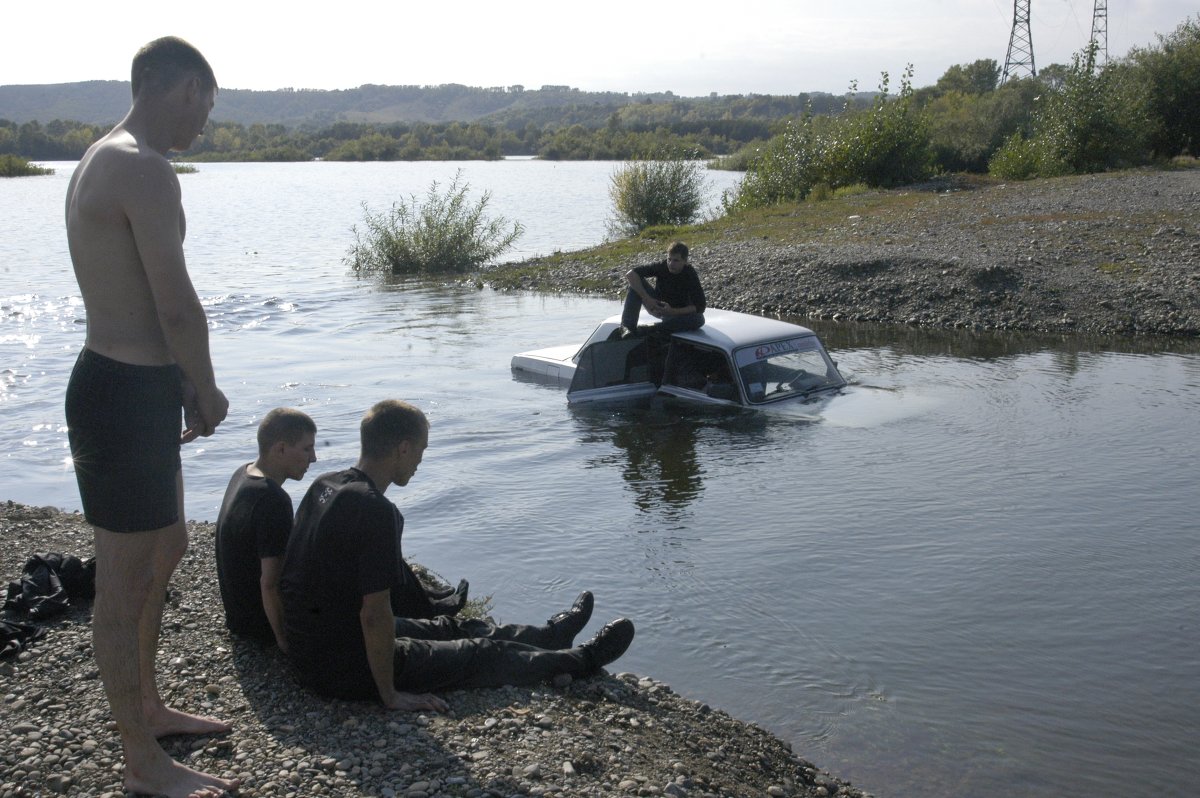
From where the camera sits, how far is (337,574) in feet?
16.1

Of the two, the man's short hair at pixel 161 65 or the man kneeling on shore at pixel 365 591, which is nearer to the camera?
the man's short hair at pixel 161 65

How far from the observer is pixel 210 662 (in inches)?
221

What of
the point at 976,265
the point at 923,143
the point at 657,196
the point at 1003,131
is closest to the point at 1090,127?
the point at 923,143

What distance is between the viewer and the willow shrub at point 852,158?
40531 millimetres

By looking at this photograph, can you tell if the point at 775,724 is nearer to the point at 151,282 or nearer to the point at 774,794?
the point at 774,794

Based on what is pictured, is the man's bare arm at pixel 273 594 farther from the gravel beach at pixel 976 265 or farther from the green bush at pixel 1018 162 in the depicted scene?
the green bush at pixel 1018 162

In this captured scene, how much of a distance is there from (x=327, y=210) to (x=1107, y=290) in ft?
154

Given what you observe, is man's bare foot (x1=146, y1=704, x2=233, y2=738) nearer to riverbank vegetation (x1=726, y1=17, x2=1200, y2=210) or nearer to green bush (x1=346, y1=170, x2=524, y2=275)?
green bush (x1=346, y1=170, x2=524, y2=275)

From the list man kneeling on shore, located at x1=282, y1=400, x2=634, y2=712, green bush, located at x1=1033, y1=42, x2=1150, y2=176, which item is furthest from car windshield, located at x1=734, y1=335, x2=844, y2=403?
green bush, located at x1=1033, y1=42, x2=1150, y2=176

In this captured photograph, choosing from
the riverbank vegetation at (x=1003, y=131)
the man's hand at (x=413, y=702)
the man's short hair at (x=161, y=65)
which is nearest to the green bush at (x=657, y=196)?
the riverbank vegetation at (x=1003, y=131)

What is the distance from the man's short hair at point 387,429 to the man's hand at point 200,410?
0.85 metres

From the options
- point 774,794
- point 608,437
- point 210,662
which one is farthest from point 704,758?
point 608,437

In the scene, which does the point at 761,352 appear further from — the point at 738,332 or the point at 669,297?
the point at 669,297

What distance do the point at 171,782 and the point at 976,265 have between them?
21241 millimetres
